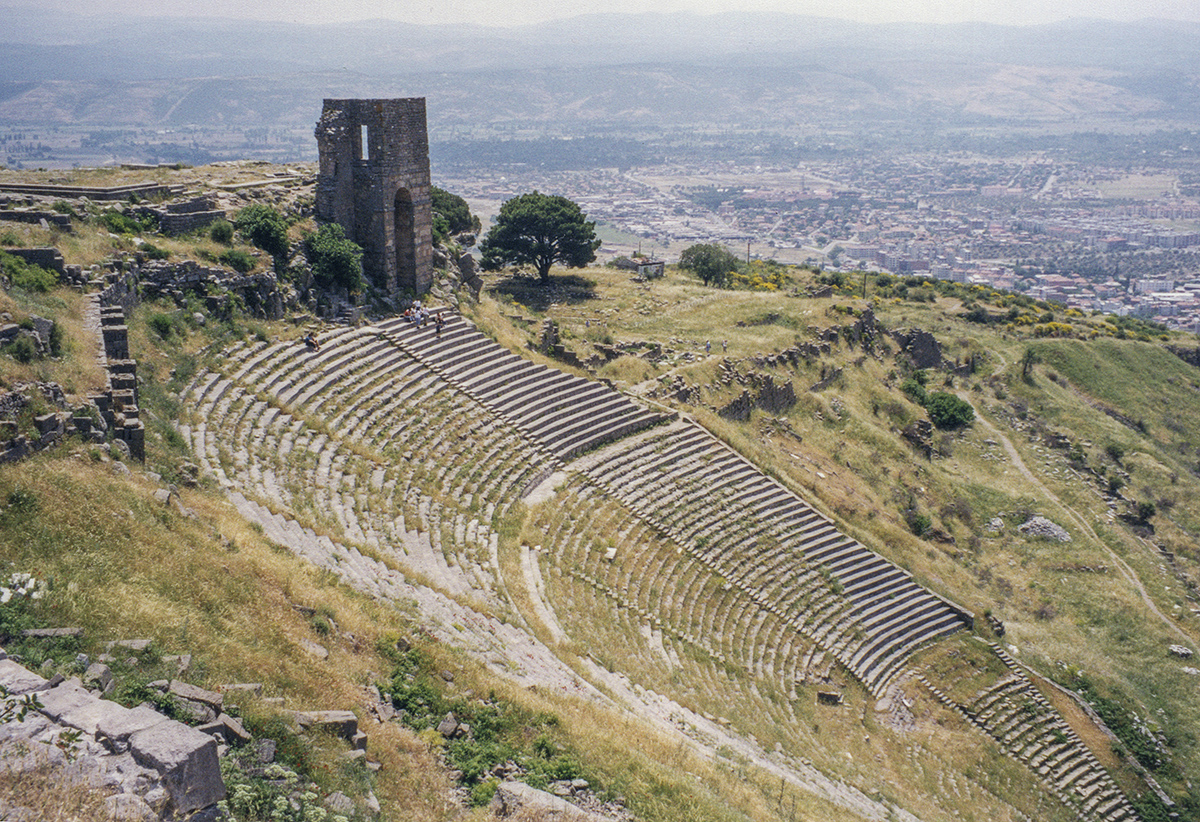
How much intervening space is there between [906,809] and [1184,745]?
11.3 meters

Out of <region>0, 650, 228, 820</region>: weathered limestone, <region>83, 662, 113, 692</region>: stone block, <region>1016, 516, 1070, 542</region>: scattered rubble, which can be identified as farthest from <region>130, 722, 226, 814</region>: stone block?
<region>1016, 516, 1070, 542</region>: scattered rubble

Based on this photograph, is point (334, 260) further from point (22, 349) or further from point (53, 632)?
point (53, 632)

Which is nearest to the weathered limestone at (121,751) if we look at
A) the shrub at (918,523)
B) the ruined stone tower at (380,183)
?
the ruined stone tower at (380,183)

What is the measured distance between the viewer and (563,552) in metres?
21.6

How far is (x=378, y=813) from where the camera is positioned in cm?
884

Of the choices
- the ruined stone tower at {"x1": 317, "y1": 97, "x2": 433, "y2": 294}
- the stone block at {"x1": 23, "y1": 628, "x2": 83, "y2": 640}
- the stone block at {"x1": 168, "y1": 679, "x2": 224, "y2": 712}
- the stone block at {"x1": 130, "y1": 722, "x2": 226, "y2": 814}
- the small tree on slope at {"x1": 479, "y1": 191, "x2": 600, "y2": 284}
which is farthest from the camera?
the small tree on slope at {"x1": 479, "y1": 191, "x2": 600, "y2": 284}

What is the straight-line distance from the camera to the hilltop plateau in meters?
10.8

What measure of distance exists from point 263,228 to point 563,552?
1395 centimetres

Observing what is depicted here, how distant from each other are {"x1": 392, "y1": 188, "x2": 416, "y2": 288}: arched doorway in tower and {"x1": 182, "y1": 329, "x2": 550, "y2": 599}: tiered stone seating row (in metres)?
5.22

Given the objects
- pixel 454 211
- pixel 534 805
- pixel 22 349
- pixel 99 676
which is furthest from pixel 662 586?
pixel 454 211

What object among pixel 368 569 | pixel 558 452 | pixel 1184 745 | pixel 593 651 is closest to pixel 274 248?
pixel 558 452

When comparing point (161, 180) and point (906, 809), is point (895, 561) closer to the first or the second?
point (906, 809)

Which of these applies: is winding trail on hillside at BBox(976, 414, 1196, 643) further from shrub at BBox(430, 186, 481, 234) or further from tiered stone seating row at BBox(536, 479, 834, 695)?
shrub at BBox(430, 186, 481, 234)

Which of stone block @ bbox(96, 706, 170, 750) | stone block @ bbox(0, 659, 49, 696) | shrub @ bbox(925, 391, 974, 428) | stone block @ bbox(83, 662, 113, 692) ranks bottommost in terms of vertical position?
shrub @ bbox(925, 391, 974, 428)
